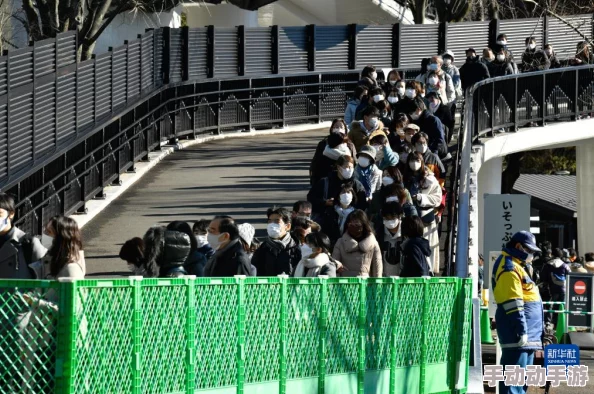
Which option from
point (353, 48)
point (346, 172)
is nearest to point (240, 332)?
point (346, 172)

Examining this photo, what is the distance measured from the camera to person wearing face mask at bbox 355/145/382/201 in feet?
58.1

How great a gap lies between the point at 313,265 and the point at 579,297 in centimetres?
1109

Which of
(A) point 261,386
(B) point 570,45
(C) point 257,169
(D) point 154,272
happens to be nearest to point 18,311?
(A) point 261,386

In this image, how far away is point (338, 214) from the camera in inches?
643

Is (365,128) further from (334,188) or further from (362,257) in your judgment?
(362,257)

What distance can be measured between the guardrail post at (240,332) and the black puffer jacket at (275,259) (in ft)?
11.8

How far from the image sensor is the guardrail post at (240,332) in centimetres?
955

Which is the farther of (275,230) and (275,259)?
(275,230)

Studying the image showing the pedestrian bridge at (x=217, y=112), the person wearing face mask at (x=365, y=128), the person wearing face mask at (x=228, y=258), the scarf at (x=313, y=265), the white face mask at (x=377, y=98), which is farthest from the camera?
the white face mask at (x=377, y=98)

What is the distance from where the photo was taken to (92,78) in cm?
2317

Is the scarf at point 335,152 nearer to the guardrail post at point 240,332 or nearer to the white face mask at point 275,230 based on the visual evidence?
the white face mask at point 275,230

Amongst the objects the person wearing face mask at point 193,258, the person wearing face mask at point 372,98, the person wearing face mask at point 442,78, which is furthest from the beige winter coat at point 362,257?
the person wearing face mask at point 442,78

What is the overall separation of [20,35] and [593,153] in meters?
14.2

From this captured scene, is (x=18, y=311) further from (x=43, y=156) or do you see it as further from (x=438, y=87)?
(x=438, y=87)
